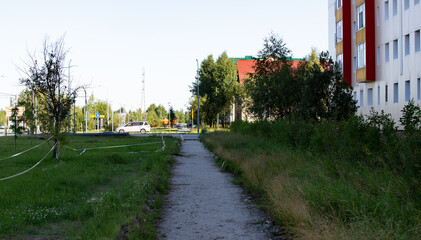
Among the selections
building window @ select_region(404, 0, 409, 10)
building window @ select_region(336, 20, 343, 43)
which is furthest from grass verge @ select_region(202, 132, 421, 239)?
building window @ select_region(336, 20, 343, 43)

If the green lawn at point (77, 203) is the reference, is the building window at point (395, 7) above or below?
above

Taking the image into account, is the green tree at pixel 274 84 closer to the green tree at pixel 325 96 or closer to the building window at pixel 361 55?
the green tree at pixel 325 96

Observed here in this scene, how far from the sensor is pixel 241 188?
11094mm

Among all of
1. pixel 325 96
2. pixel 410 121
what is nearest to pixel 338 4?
pixel 325 96

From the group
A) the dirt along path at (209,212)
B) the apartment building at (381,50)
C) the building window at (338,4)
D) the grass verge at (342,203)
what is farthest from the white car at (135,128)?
→ the grass verge at (342,203)

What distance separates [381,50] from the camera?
30.0 meters

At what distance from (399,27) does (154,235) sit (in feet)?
82.8

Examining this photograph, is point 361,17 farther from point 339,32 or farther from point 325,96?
point 325,96

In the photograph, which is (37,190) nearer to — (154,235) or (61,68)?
(154,235)

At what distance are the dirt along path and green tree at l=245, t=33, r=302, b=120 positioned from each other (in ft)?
39.4

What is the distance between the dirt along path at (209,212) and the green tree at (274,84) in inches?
473

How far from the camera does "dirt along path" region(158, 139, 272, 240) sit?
6.71 meters

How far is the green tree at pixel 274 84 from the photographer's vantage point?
2409 cm

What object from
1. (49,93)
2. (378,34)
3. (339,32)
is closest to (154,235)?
(49,93)
